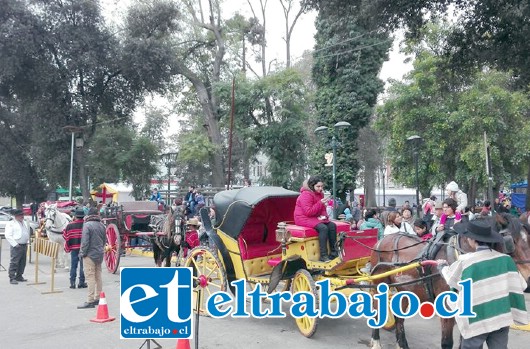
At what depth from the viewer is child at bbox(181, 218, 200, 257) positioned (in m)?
12.9

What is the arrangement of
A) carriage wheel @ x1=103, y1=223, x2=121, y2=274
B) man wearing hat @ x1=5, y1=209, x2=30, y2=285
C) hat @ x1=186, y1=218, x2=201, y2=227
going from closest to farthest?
man wearing hat @ x1=5, y1=209, x2=30, y2=285, hat @ x1=186, y1=218, x2=201, y2=227, carriage wheel @ x1=103, y1=223, x2=121, y2=274

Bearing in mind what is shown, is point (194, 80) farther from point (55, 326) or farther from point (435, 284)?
point (435, 284)

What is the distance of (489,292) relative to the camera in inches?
181

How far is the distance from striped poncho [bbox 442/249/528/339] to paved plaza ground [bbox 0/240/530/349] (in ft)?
8.99

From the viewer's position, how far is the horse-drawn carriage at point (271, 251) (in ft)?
25.6

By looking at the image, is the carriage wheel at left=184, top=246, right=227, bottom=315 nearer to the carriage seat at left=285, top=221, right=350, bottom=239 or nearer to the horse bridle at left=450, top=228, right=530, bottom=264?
the carriage seat at left=285, top=221, right=350, bottom=239

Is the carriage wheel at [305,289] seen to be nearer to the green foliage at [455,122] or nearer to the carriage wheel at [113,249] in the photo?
the carriage wheel at [113,249]

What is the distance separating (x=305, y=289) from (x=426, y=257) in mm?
2063

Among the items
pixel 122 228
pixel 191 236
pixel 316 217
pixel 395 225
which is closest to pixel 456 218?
pixel 395 225

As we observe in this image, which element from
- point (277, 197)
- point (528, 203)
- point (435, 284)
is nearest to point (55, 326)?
point (277, 197)

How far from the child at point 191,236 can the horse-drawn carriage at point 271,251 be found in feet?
9.88

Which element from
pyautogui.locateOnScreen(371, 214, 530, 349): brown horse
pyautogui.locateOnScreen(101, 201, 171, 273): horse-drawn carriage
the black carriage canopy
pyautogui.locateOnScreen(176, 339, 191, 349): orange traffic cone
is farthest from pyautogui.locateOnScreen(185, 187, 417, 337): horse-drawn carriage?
pyautogui.locateOnScreen(101, 201, 171, 273): horse-drawn carriage

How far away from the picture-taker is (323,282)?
7.39 metres

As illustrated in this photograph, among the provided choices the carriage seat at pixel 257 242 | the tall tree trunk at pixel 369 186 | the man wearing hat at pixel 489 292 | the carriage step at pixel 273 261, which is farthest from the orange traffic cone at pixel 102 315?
the tall tree trunk at pixel 369 186
